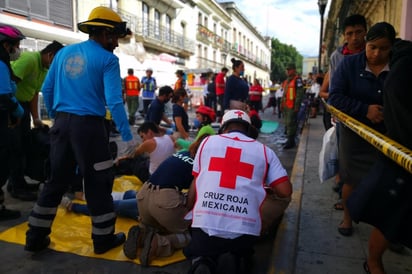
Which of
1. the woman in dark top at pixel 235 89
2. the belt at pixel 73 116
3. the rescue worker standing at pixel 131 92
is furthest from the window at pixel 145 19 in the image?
the belt at pixel 73 116

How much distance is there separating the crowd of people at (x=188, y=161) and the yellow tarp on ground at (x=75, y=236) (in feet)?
0.25

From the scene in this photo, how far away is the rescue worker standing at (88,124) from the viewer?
3.10m

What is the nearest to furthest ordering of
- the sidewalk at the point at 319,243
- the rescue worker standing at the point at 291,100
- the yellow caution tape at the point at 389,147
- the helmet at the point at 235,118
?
the yellow caution tape at the point at 389,147 → the helmet at the point at 235,118 → the sidewalk at the point at 319,243 → the rescue worker standing at the point at 291,100

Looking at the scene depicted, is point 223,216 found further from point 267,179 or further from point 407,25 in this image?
point 407,25

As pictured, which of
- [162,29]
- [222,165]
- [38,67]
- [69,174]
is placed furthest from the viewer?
[162,29]

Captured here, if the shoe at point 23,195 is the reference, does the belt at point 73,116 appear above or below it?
above

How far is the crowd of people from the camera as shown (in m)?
2.37

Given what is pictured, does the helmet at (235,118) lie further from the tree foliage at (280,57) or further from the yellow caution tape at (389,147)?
the tree foliage at (280,57)

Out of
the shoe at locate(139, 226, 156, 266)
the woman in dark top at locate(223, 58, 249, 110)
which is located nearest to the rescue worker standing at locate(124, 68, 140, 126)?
the woman in dark top at locate(223, 58, 249, 110)

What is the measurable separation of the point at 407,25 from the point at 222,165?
6.09 m

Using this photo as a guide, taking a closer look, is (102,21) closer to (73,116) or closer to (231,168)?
(73,116)

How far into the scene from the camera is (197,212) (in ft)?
8.07

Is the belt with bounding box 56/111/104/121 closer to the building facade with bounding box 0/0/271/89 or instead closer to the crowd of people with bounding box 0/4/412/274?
the crowd of people with bounding box 0/4/412/274

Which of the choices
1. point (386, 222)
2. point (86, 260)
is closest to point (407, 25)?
point (386, 222)
